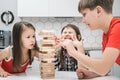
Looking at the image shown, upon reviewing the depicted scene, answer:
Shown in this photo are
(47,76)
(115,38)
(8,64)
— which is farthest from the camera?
(8,64)

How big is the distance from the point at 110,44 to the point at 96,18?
181 millimetres

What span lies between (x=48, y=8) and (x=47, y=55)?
1977 millimetres

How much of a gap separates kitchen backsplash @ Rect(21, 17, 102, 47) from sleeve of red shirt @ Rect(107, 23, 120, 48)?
217 cm

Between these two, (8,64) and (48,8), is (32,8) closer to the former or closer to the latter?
(48,8)

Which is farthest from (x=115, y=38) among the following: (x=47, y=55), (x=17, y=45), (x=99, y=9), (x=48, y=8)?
(x=48, y=8)

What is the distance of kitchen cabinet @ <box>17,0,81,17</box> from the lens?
307cm

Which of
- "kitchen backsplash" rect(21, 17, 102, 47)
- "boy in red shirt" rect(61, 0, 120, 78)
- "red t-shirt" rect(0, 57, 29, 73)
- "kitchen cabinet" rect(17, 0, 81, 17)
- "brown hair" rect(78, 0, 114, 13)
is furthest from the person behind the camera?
"kitchen backsplash" rect(21, 17, 102, 47)

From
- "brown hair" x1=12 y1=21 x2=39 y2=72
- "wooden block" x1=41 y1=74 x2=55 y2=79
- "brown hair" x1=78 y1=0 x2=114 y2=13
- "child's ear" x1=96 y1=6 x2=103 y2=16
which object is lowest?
"wooden block" x1=41 y1=74 x2=55 y2=79

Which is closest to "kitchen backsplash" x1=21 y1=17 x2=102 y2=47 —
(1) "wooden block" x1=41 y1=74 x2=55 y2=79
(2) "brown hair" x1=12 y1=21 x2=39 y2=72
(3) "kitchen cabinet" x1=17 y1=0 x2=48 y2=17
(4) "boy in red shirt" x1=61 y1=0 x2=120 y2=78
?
(3) "kitchen cabinet" x1=17 y1=0 x2=48 y2=17

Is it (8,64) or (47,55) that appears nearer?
(47,55)

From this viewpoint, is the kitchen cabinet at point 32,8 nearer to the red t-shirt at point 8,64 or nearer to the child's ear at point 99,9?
the red t-shirt at point 8,64

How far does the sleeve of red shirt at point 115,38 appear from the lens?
42.9 inches

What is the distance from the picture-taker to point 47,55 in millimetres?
1188

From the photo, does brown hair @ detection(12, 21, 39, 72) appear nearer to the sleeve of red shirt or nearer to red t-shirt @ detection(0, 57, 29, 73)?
red t-shirt @ detection(0, 57, 29, 73)
